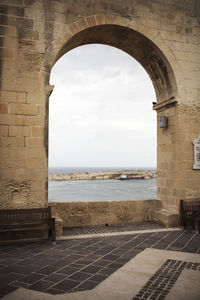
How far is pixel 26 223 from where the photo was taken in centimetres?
515

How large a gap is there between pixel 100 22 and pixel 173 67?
2043 mm

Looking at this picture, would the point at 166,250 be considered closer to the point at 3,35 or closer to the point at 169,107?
the point at 169,107

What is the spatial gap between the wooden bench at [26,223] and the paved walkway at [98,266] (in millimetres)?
284

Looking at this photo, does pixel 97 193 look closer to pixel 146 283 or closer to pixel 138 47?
pixel 138 47

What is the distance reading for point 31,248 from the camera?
188 inches

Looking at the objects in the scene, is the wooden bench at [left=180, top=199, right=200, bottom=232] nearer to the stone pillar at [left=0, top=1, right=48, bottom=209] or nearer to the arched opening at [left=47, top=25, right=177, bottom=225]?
the arched opening at [left=47, top=25, right=177, bottom=225]

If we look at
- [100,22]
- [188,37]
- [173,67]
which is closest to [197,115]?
[173,67]

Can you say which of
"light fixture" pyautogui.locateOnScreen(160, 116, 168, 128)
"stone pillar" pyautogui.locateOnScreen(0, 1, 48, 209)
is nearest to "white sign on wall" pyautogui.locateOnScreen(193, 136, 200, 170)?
"light fixture" pyautogui.locateOnScreen(160, 116, 168, 128)

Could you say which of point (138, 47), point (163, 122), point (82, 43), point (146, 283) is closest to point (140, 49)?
point (138, 47)

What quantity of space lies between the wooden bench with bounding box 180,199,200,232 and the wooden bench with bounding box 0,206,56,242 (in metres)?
3.08

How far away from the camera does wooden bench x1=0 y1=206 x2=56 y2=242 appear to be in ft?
16.6

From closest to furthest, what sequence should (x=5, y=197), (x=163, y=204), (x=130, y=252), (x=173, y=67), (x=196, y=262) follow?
(x=196, y=262) → (x=130, y=252) → (x=5, y=197) → (x=173, y=67) → (x=163, y=204)

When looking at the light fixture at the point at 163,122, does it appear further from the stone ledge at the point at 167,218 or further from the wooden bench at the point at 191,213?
the stone ledge at the point at 167,218

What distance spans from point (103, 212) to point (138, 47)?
4.27 metres
